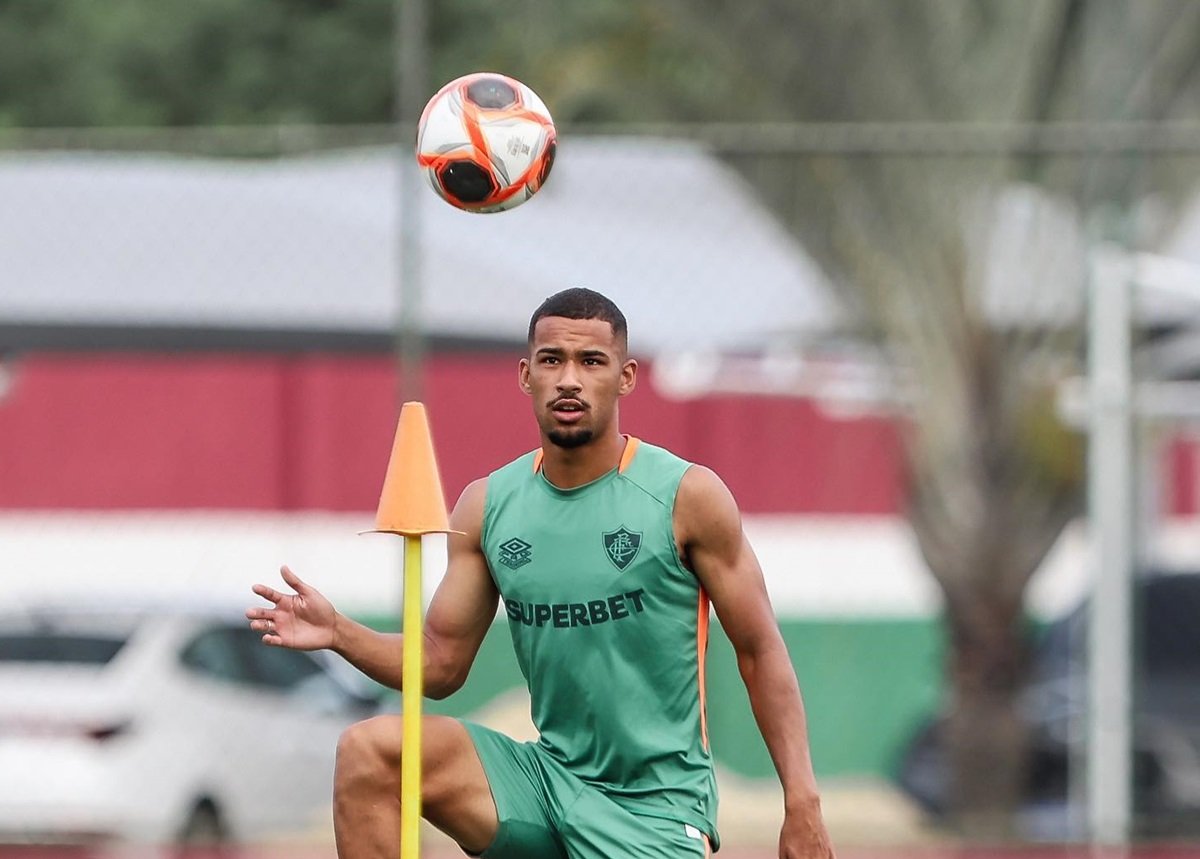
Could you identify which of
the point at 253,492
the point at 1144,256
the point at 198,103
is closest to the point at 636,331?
the point at 1144,256

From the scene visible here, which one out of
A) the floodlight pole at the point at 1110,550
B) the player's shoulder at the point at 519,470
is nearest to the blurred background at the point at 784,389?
the floodlight pole at the point at 1110,550

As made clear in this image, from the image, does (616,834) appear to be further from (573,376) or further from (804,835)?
(573,376)

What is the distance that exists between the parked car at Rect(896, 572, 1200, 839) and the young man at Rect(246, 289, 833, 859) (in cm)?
424

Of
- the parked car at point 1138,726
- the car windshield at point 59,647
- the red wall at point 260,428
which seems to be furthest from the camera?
the red wall at point 260,428

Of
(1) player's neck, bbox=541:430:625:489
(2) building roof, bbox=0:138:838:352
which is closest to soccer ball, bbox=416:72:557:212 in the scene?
(1) player's neck, bbox=541:430:625:489

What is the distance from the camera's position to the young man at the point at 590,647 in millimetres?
4750

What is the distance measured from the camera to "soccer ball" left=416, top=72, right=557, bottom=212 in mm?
5180

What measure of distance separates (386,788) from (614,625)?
2.10 feet

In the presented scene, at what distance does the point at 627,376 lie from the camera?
4902 mm

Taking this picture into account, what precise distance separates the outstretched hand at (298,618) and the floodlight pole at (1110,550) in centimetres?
471

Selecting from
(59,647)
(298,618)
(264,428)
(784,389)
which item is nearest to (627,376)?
(298,618)

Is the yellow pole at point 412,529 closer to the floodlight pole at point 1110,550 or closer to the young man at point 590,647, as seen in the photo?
the young man at point 590,647

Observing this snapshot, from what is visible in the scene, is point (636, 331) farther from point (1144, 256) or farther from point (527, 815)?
point (527, 815)

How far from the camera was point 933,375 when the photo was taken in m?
9.84
